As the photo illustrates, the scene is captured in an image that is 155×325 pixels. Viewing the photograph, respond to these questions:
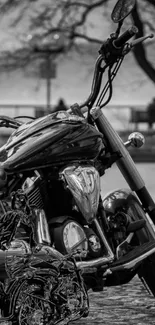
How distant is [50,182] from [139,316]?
1.18 m

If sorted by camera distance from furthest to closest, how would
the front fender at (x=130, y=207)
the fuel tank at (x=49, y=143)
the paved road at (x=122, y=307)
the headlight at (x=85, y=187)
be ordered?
the paved road at (x=122, y=307)
the front fender at (x=130, y=207)
the headlight at (x=85, y=187)
the fuel tank at (x=49, y=143)

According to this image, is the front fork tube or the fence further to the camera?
the fence

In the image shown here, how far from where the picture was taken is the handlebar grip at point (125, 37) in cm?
441

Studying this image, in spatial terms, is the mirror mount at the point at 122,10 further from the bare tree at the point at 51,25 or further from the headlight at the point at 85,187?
the bare tree at the point at 51,25

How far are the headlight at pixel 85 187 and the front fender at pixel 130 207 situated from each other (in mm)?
534

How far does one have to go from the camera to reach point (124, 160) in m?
4.77

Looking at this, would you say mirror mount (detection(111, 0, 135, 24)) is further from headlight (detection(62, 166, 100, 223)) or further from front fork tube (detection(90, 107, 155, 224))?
headlight (detection(62, 166, 100, 223))

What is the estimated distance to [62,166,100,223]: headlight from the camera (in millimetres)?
4238

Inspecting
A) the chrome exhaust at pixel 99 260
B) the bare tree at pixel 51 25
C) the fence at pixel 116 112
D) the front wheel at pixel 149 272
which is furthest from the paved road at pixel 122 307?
the fence at pixel 116 112

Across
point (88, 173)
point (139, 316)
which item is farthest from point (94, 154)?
point (139, 316)

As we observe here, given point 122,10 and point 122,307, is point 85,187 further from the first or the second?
point 122,307

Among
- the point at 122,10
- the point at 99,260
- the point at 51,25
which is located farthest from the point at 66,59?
the point at 99,260

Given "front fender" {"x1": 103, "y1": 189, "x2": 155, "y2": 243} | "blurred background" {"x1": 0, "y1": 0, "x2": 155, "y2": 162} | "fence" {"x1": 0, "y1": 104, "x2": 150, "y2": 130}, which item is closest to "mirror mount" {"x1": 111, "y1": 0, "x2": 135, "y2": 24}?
"front fender" {"x1": 103, "y1": 189, "x2": 155, "y2": 243}

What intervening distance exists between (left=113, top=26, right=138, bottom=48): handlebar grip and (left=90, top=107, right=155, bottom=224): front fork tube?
0.37 m
